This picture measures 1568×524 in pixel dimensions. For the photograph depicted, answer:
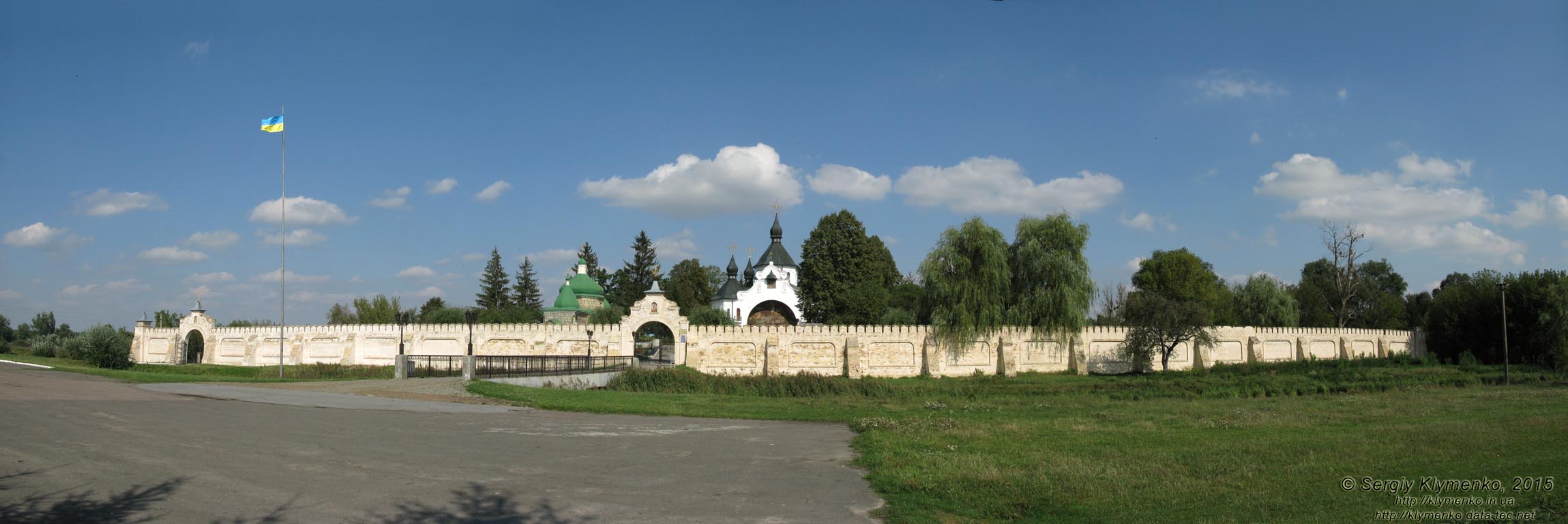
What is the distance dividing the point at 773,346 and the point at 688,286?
45513 millimetres

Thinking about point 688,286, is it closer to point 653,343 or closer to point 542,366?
point 653,343

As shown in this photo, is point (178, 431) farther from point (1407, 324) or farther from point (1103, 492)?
point (1407, 324)

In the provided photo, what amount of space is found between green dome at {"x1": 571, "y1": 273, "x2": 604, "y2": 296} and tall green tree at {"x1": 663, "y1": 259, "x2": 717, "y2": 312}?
35.9 ft

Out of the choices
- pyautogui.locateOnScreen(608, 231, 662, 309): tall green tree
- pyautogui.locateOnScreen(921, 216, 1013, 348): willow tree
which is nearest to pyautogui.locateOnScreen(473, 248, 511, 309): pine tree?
pyautogui.locateOnScreen(608, 231, 662, 309): tall green tree

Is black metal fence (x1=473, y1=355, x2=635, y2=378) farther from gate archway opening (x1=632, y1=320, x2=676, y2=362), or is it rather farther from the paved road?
the paved road

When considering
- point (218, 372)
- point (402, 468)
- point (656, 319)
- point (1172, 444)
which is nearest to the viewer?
point (402, 468)

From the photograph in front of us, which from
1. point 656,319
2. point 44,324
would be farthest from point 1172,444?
point 44,324

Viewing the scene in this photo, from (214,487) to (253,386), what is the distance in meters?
16.3

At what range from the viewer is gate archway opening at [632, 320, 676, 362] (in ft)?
145

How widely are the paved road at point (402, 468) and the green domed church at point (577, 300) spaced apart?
119ft

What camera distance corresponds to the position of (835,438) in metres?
13.6

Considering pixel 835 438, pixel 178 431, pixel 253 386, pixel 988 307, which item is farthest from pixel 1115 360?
pixel 178 431

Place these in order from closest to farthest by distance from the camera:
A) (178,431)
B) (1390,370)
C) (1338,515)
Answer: (1338,515), (178,431), (1390,370)

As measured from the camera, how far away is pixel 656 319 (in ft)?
139
